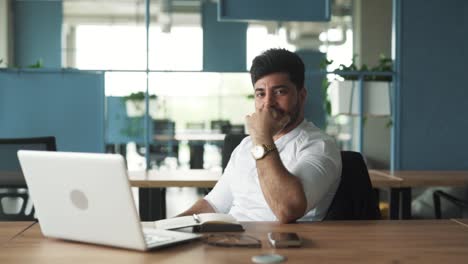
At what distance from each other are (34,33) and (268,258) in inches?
407

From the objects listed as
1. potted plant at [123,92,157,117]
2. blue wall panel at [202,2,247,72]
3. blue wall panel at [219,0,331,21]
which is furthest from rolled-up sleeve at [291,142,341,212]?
blue wall panel at [202,2,247,72]

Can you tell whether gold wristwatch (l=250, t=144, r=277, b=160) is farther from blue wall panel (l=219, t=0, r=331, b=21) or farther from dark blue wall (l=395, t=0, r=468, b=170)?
dark blue wall (l=395, t=0, r=468, b=170)

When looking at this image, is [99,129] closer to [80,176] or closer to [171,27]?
[80,176]

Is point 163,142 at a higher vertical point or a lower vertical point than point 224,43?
lower

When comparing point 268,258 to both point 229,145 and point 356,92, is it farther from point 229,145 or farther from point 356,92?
point 356,92

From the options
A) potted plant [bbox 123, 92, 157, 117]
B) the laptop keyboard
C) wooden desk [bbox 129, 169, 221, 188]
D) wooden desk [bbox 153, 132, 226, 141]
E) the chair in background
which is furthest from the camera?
the chair in background

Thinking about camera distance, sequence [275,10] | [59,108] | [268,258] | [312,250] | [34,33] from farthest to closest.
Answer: [34,33] → [275,10] → [59,108] → [312,250] → [268,258]

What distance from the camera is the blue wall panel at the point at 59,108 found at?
3744mm

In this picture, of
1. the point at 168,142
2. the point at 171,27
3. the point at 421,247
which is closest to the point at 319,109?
the point at 168,142

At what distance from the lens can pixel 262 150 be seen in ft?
6.08

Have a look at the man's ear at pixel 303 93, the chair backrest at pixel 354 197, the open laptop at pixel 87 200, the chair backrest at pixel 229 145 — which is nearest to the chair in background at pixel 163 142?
the chair backrest at pixel 229 145

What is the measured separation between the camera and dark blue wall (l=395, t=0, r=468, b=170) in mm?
4020

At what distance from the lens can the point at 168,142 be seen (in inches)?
347

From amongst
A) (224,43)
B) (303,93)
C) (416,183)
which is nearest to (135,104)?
(224,43)
